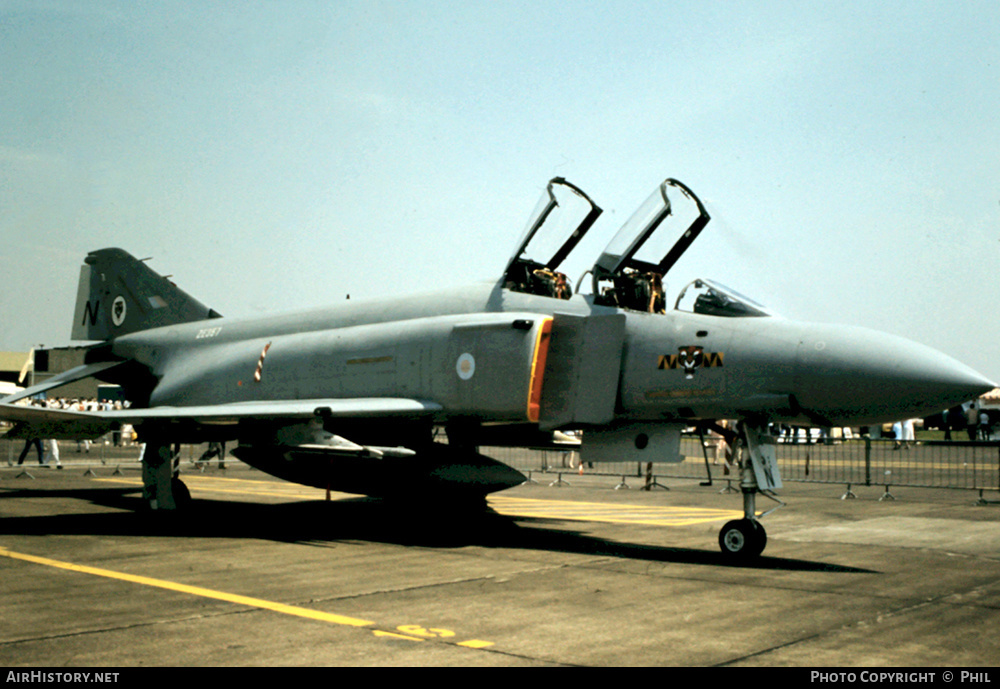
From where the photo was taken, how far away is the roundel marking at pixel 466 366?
9922mm

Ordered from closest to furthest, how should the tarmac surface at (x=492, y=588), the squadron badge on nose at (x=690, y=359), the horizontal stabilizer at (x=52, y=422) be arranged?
the tarmac surface at (x=492, y=588), the squadron badge on nose at (x=690, y=359), the horizontal stabilizer at (x=52, y=422)

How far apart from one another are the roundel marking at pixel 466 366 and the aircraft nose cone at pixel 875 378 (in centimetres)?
364

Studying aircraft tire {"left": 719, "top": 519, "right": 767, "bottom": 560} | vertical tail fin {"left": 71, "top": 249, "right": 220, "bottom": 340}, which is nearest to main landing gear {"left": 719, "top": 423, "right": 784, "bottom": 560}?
aircraft tire {"left": 719, "top": 519, "right": 767, "bottom": 560}

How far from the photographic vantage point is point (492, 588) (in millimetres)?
6969

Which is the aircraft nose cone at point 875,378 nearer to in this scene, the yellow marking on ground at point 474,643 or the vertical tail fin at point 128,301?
the yellow marking on ground at point 474,643

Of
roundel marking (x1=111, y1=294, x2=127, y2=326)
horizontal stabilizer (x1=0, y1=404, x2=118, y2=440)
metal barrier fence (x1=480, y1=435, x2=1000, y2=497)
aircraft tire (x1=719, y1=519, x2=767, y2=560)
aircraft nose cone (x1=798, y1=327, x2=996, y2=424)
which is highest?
roundel marking (x1=111, y1=294, x2=127, y2=326)

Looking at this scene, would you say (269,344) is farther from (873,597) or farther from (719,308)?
(873,597)

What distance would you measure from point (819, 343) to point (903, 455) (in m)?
23.9

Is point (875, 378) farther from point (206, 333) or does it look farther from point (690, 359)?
point (206, 333)

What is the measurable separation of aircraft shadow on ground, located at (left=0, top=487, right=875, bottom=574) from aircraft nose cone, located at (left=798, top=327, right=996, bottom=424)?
1.50 meters

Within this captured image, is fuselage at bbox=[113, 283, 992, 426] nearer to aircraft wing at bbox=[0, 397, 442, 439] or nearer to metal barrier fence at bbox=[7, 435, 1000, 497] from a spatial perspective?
aircraft wing at bbox=[0, 397, 442, 439]

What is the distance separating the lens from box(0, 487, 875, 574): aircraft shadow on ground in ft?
29.6

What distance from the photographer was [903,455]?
29.1 metres

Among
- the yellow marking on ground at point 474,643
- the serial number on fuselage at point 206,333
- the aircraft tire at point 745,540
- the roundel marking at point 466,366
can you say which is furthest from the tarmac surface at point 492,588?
the serial number on fuselage at point 206,333
